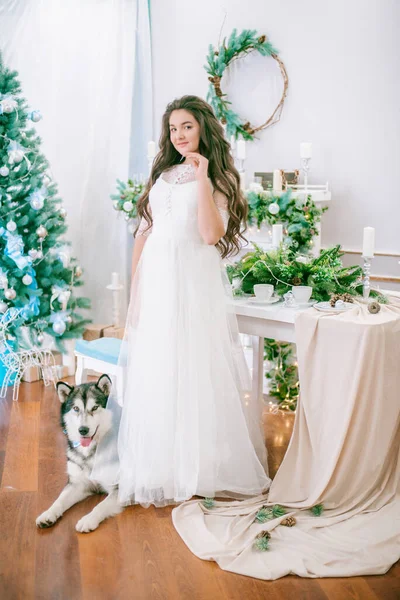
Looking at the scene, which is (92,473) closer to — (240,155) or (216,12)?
(240,155)

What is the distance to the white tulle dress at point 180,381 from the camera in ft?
8.89

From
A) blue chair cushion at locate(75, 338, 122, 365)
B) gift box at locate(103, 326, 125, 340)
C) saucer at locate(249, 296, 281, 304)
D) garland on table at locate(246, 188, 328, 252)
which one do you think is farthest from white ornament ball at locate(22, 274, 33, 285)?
saucer at locate(249, 296, 281, 304)

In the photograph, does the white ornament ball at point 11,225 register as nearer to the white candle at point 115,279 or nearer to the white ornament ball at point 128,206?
the white ornament ball at point 128,206

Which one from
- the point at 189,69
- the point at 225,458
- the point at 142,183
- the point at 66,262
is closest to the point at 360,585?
the point at 225,458

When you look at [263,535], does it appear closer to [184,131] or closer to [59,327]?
[184,131]

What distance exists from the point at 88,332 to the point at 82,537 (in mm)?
2291

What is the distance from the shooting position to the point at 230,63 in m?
4.80

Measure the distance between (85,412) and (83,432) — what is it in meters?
0.08

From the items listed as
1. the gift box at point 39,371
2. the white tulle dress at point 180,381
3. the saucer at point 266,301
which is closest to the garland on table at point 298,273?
the saucer at point 266,301

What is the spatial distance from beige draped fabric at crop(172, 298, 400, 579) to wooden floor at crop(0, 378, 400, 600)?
0.30ft

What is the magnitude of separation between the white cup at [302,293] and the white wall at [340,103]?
63.8 inches

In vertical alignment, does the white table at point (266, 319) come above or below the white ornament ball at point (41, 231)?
below

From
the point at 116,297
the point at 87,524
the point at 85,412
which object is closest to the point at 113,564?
the point at 87,524

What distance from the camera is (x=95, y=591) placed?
2.19m
